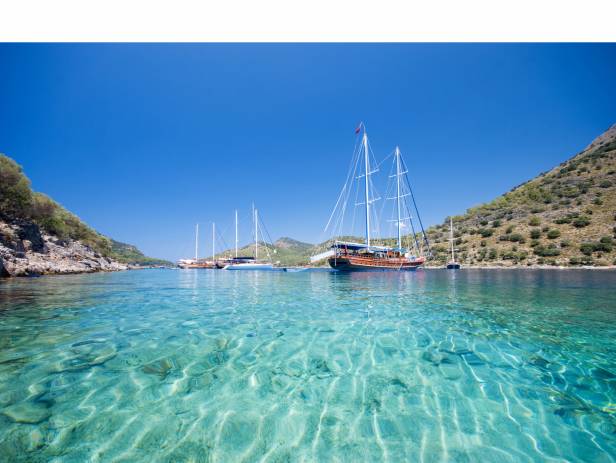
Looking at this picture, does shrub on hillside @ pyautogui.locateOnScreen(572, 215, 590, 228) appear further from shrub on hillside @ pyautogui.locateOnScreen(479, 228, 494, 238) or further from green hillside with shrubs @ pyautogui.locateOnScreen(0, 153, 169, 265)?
green hillside with shrubs @ pyautogui.locateOnScreen(0, 153, 169, 265)

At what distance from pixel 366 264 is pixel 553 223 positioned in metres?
41.8

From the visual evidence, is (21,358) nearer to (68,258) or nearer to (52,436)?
(52,436)

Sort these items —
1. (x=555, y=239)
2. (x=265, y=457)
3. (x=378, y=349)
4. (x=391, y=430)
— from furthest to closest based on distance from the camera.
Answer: (x=555, y=239)
(x=378, y=349)
(x=391, y=430)
(x=265, y=457)

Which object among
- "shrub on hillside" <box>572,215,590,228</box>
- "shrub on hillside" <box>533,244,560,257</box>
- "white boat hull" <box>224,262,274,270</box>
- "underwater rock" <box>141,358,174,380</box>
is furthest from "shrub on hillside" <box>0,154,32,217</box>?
"shrub on hillside" <box>572,215,590,228</box>

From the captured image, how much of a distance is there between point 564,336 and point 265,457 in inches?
278

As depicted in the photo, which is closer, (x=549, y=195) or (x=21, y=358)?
(x=21, y=358)

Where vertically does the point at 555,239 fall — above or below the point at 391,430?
above

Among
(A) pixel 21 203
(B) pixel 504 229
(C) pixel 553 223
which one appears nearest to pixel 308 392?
(A) pixel 21 203

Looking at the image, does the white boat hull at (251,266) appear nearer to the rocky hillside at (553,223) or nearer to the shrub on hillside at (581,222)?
the rocky hillside at (553,223)

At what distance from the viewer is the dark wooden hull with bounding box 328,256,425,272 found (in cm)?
3847

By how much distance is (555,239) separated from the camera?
48531 millimetres

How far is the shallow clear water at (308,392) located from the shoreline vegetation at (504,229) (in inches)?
1089

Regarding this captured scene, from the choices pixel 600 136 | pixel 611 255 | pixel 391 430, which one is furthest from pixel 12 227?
pixel 600 136

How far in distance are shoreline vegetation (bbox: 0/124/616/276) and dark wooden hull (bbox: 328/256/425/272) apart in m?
3.61
